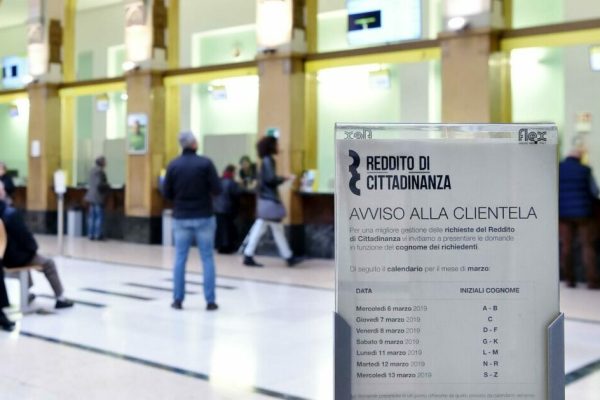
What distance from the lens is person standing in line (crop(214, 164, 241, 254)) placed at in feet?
37.7

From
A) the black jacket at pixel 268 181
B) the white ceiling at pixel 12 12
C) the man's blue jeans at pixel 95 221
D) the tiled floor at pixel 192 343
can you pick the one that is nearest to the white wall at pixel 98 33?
the white ceiling at pixel 12 12

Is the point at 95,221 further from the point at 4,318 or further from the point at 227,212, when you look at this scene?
the point at 4,318

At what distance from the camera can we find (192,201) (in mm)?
6574

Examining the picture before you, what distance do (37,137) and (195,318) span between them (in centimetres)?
1021

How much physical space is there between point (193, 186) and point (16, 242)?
149cm

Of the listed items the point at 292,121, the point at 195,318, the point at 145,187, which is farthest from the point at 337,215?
the point at 145,187

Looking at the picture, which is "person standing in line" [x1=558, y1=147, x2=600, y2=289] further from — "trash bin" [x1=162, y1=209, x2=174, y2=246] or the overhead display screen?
"trash bin" [x1=162, y1=209, x2=174, y2=246]

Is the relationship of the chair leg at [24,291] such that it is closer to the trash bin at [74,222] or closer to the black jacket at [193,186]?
the black jacket at [193,186]

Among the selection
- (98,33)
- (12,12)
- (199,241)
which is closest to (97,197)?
(98,33)

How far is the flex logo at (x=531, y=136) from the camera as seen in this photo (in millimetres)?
2023

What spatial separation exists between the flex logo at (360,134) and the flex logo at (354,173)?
0.13 ft

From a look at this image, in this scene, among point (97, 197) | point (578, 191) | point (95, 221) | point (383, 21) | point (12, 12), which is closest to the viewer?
point (578, 191)

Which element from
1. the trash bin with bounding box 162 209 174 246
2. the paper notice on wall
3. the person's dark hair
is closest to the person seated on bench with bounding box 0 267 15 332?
the person's dark hair

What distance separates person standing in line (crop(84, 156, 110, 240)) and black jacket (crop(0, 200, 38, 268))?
7.70m
